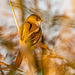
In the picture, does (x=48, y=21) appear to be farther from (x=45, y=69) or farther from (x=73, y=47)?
(x=45, y=69)

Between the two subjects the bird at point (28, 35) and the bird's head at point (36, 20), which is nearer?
the bird at point (28, 35)

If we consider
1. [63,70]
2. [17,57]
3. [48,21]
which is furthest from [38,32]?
[63,70]

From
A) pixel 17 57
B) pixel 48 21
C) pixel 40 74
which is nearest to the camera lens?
pixel 40 74

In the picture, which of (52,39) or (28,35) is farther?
(52,39)

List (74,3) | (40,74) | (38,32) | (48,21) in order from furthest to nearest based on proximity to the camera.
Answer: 1. (48,21)
2. (38,32)
3. (74,3)
4. (40,74)

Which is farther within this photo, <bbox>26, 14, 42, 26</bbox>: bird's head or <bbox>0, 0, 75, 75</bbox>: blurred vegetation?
<bbox>26, 14, 42, 26</bbox>: bird's head

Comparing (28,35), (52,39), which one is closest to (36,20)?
(52,39)

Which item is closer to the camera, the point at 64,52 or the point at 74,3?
the point at 74,3

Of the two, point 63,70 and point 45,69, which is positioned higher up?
point 45,69

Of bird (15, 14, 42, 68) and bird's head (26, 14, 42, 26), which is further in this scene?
bird's head (26, 14, 42, 26)

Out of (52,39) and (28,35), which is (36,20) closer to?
(52,39)

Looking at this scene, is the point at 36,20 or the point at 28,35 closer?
the point at 28,35
